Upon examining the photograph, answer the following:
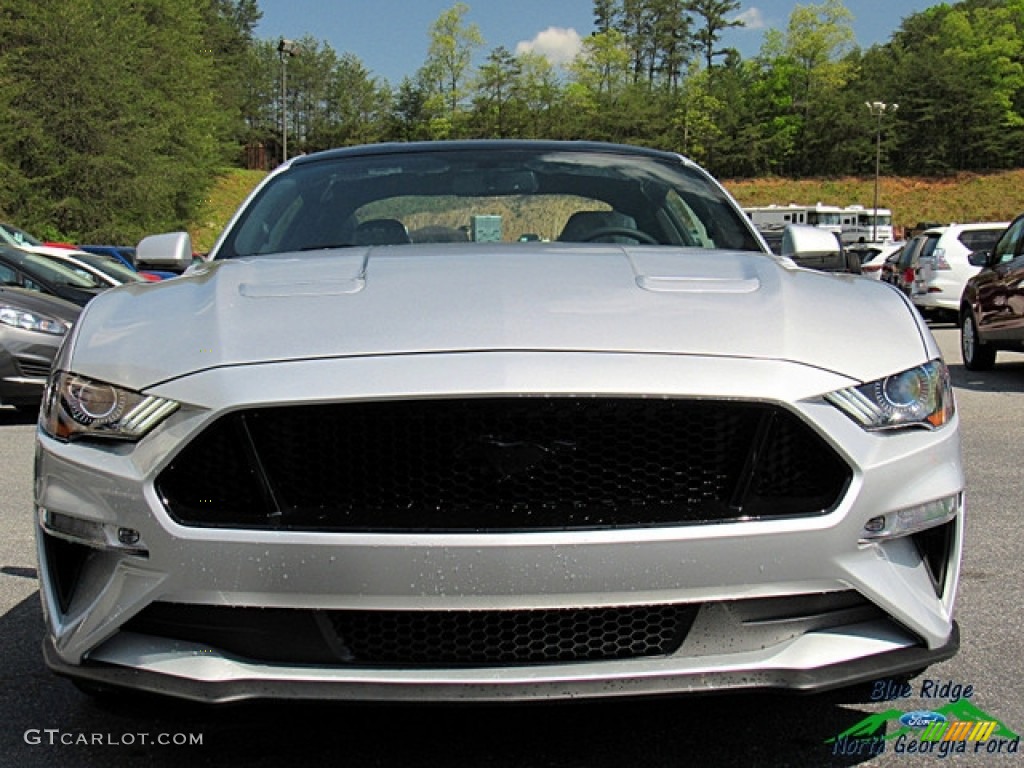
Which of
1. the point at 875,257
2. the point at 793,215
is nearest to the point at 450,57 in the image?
the point at 793,215

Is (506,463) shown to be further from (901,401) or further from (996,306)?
(996,306)

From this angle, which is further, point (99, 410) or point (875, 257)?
point (875, 257)

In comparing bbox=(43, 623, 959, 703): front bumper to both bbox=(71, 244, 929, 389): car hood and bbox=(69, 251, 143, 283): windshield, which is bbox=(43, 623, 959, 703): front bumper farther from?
bbox=(69, 251, 143, 283): windshield

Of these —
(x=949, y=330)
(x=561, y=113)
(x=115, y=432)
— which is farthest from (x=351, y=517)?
(x=561, y=113)

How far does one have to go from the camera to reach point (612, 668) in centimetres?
207

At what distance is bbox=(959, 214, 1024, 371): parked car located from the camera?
10.7 meters

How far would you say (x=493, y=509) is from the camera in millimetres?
2092

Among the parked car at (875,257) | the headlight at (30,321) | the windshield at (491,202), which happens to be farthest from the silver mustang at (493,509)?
the parked car at (875,257)

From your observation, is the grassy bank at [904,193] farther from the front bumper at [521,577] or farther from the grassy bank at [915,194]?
the front bumper at [521,577]

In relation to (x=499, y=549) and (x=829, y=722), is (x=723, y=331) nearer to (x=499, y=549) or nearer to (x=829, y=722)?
(x=499, y=549)

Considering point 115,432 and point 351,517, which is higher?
point 115,432

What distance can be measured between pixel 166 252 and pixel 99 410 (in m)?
1.65

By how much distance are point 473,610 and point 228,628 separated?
47cm

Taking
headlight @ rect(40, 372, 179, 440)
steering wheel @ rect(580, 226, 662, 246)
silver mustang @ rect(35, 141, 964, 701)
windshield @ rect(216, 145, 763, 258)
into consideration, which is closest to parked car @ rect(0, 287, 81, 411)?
windshield @ rect(216, 145, 763, 258)
